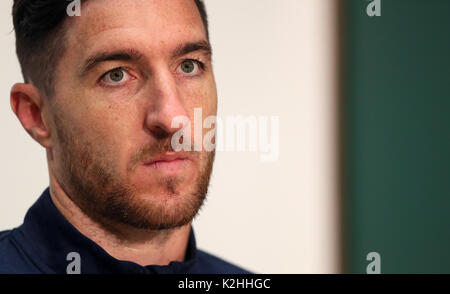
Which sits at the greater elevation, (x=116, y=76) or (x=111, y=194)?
(x=116, y=76)

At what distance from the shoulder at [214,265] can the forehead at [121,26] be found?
1.84 ft

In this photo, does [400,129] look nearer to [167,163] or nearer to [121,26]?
[167,163]

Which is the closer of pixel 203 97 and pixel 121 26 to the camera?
pixel 121 26

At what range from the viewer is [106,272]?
1.07 m

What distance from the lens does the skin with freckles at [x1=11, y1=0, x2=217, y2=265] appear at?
1031 millimetres

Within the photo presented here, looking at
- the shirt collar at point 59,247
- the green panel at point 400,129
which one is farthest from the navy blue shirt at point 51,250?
the green panel at point 400,129

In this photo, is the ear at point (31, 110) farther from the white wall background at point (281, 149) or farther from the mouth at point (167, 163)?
the white wall background at point (281, 149)

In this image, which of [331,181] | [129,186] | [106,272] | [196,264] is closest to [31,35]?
[129,186]

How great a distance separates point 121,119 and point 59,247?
290 mm

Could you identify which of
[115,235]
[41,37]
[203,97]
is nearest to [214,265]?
[115,235]

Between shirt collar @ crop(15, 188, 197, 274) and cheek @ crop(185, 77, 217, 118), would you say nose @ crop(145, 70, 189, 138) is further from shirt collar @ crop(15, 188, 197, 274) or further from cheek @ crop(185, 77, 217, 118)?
shirt collar @ crop(15, 188, 197, 274)

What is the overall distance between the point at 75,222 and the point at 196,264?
0.32m

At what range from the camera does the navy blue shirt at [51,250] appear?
106cm

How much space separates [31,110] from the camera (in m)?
1.12
